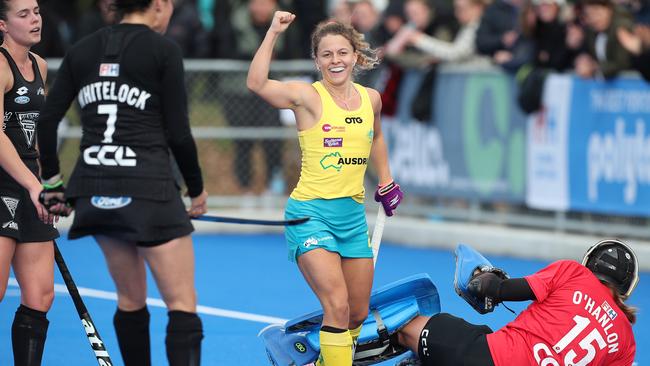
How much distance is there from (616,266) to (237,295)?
14.9 ft

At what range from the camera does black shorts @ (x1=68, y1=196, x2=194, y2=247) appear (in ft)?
18.0

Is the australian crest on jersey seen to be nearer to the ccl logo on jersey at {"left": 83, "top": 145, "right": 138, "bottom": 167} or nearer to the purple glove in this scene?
the ccl logo on jersey at {"left": 83, "top": 145, "right": 138, "bottom": 167}

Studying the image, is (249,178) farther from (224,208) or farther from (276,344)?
(276,344)

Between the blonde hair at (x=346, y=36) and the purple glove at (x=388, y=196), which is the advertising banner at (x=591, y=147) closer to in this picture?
the purple glove at (x=388, y=196)

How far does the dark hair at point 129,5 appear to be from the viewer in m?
5.58

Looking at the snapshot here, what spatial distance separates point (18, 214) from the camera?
632 cm

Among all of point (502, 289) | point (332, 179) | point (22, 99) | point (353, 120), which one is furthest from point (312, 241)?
point (22, 99)

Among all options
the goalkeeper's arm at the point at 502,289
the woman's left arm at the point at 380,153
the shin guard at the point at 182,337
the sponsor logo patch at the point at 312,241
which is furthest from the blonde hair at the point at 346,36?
the shin guard at the point at 182,337

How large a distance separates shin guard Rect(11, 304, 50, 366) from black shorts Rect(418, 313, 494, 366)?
2063 millimetres

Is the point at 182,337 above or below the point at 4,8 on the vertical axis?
below

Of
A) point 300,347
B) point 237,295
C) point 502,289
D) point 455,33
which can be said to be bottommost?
point 237,295

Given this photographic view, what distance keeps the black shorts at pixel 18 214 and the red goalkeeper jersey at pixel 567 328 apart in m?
2.45

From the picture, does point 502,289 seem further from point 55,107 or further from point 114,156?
point 55,107

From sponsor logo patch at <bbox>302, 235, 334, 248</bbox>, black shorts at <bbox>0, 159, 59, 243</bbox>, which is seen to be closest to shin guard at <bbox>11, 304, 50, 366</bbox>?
black shorts at <bbox>0, 159, 59, 243</bbox>
